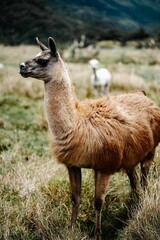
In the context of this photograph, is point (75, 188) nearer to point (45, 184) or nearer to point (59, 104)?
point (45, 184)

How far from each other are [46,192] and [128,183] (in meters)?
1.10

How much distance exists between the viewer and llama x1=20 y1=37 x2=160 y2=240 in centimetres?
442

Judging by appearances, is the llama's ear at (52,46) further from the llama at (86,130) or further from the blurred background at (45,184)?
the blurred background at (45,184)

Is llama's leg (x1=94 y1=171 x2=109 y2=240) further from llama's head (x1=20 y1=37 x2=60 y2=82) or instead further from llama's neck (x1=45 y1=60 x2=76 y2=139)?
llama's head (x1=20 y1=37 x2=60 y2=82)

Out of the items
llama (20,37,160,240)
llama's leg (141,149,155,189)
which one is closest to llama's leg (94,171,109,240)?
llama (20,37,160,240)

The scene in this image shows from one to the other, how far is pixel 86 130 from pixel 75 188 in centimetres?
67

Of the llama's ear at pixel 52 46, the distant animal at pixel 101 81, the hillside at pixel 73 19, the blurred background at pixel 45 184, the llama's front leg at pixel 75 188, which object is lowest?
the hillside at pixel 73 19

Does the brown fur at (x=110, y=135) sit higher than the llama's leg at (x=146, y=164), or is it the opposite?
the brown fur at (x=110, y=135)

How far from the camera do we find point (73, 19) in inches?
2263

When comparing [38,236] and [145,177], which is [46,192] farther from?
[145,177]

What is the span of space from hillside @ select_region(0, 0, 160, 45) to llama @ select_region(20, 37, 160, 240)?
2690 cm

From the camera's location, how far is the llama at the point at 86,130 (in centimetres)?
442

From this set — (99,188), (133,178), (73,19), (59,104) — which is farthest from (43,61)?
(73,19)

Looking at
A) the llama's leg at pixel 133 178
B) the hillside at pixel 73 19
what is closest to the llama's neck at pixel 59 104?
the llama's leg at pixel 133 178
